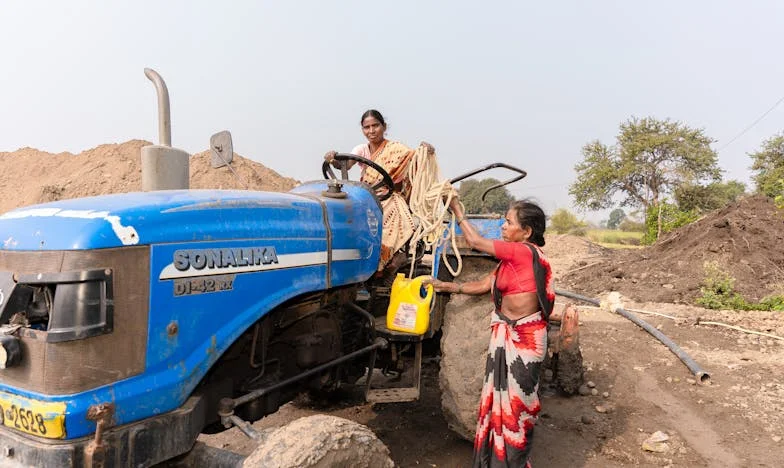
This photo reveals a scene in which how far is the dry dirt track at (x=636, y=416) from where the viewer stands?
356cm

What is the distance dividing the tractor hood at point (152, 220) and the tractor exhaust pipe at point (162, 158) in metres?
1.28

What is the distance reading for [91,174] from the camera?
1817 cm

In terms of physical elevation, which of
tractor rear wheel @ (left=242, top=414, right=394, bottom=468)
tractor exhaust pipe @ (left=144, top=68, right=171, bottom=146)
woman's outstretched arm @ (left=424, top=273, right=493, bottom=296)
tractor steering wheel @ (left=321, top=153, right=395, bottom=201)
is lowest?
tractor rear wheel @ (left=242, top=414, right=394, bottom=468)

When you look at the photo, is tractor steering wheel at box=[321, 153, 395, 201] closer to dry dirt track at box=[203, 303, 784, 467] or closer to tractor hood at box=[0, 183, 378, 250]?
tractor hood at box=[0, 183, 378, 250]

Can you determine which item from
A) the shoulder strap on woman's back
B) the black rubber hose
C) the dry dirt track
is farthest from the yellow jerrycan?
the black rubber hose

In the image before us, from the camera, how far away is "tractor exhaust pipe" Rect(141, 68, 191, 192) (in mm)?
3479

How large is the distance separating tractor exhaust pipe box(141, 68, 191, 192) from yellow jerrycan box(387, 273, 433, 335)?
1.59 meters

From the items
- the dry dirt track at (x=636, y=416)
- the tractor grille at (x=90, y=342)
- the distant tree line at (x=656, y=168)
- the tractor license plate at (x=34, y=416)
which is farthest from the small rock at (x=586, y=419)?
the distant tree line at (x=656, y=168)

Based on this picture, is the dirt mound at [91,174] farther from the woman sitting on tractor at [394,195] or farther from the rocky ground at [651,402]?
the woman sitting on tractor at [394,195]

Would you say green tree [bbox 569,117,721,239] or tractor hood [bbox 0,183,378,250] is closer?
tractor hood [bbox 0,183,378,250]

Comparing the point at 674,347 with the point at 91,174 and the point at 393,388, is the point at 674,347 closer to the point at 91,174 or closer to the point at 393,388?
the point at 393,388

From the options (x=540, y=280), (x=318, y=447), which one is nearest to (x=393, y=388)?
(x=540, y=280)

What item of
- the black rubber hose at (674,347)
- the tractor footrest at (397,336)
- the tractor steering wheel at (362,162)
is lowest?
the black rubber hose at (674,347)

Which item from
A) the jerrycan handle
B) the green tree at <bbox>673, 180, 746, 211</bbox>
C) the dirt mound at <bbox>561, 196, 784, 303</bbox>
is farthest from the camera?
the green tree at <bbox>673, 180, 746, 211</bbox>
